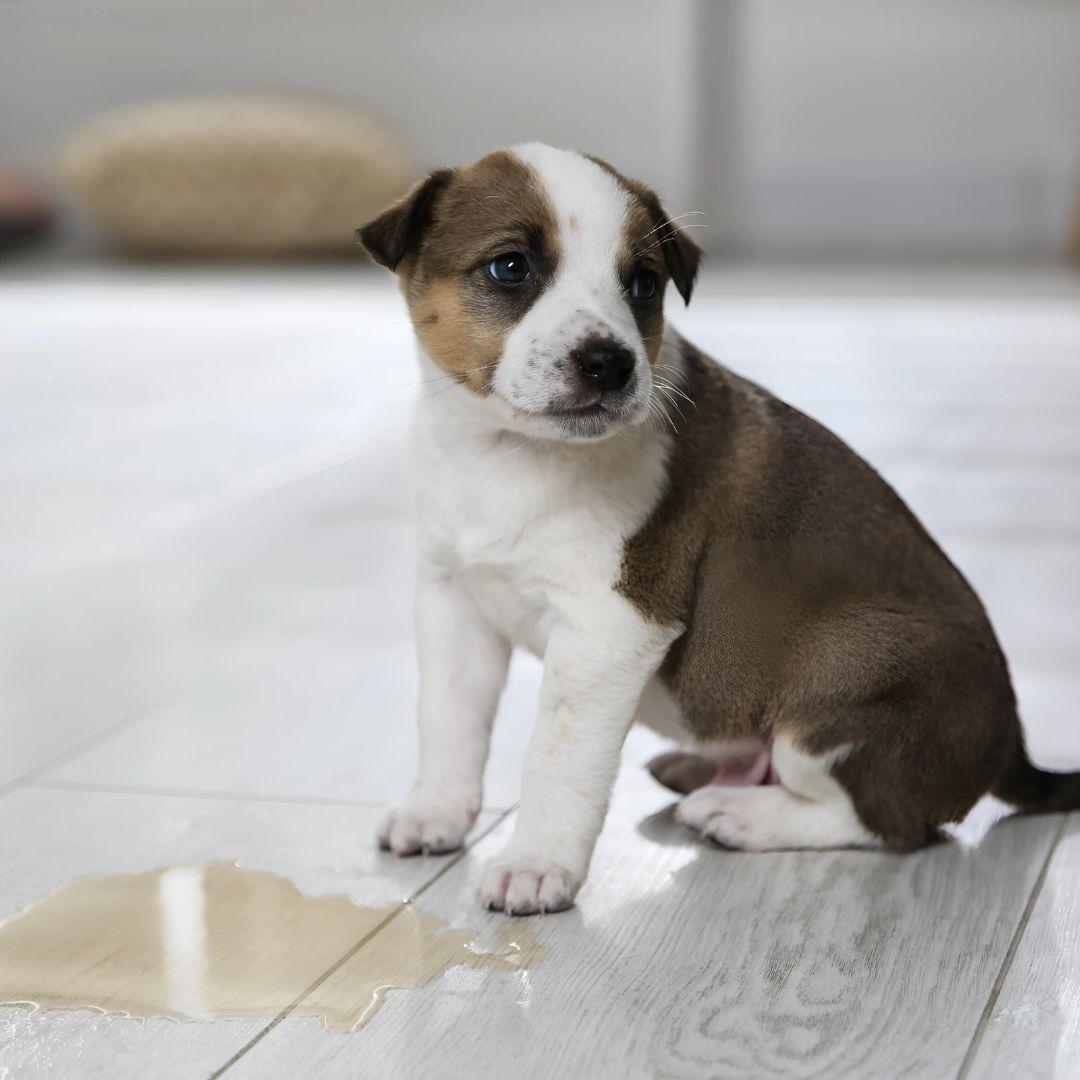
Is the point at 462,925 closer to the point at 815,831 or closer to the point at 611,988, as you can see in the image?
the point at 611,988

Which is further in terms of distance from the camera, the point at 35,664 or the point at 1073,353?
the point at 1073,353

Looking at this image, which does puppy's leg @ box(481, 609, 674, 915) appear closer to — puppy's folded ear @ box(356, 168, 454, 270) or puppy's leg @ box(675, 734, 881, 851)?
puppy's leg @ box(675, 734, 881, 851)

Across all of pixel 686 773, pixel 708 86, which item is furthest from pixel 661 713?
pixel 708 86

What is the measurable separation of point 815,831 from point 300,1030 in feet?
2.94

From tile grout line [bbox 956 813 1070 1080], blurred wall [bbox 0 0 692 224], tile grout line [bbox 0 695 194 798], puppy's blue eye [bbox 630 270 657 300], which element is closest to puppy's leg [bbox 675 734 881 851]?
tile grout line [bbox 956 813 1070 1080]

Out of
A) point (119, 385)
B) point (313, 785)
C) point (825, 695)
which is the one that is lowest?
point (119, 385)

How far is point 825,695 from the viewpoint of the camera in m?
2.39

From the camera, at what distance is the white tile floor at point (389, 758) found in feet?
6.14

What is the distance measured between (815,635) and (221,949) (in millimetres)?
961

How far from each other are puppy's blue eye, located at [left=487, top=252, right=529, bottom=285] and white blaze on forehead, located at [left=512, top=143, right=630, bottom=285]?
0.17 ft

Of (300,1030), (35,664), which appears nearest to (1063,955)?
(300,1030)

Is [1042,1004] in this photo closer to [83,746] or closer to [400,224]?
[400,224]

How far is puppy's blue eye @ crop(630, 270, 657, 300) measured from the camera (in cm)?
233

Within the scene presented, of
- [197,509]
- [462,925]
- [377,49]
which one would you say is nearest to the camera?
[462,925]
